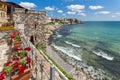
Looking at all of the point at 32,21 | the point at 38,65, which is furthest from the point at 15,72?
the point at 32,21

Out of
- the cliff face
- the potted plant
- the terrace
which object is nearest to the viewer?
the terrace

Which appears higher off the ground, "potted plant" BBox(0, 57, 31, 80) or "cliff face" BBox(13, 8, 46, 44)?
"cliff face" BBox(13, 8, 46, 44)

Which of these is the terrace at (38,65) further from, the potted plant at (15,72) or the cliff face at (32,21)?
the cliff face at (32,21)

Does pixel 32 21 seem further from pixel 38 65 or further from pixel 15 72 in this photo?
pixel 15 72

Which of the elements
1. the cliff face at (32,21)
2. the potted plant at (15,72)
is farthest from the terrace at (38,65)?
the cliff face at (32,21)

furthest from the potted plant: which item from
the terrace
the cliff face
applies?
the cliff face

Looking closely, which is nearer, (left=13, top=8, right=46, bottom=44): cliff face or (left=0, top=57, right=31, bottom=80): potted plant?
(left=0, top=57, right=31, bottom=80): potted plant

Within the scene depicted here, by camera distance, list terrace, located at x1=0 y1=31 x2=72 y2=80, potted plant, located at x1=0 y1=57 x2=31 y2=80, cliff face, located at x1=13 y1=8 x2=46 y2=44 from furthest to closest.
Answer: cliff face, located at x1=13 y1=8 x2=46 y2=44 < potted plant, located at x1=0 y1=57 x2=31 y2=80 < terrace, located at x1=0 y1=31 x2=72 y2=80

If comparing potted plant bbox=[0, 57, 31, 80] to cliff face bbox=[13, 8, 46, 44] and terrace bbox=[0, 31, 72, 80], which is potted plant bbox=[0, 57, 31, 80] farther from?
cliff face bbox=[13, 8, 46, 44]

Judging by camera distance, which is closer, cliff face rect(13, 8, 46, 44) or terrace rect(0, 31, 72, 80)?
terrace rect(0, 31, 72, 80)

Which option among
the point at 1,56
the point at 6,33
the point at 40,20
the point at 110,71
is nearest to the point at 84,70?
the point at 110,71

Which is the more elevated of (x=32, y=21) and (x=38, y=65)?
(x=32, y=21)

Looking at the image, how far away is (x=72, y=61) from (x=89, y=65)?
320 centimetres

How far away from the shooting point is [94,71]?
1941 centimetres
